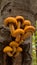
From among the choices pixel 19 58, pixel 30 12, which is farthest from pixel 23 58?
pixel 30 12

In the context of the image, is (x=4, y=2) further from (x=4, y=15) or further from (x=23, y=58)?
(x=23, y=58)

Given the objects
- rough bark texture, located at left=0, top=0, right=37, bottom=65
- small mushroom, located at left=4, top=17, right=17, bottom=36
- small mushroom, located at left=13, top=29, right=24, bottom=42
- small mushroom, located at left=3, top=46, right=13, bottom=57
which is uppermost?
rough bark texture, located at left=0, top=0, right=37, bottom=65

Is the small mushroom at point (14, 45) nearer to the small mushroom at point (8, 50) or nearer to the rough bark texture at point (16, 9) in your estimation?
the small mushroom at point (8, 50)

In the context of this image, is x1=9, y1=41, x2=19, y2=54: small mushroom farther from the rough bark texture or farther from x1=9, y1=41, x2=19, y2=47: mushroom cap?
the rough bark texture

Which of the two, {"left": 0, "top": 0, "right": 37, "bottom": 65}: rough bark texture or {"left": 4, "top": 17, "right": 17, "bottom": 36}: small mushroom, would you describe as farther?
{"left": 0, "top": 0, "right": 37, "bottom": 65}: rough bark texture

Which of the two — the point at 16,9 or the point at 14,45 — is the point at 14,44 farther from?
the point at 16,9

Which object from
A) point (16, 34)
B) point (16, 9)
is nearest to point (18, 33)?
point (16, 34)

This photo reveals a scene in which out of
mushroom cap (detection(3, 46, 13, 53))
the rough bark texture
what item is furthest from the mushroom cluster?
the rough bark texture

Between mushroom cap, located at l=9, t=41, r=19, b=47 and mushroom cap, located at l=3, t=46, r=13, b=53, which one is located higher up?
mushroom cap, located at l=9, t=41, r=19, b=47
